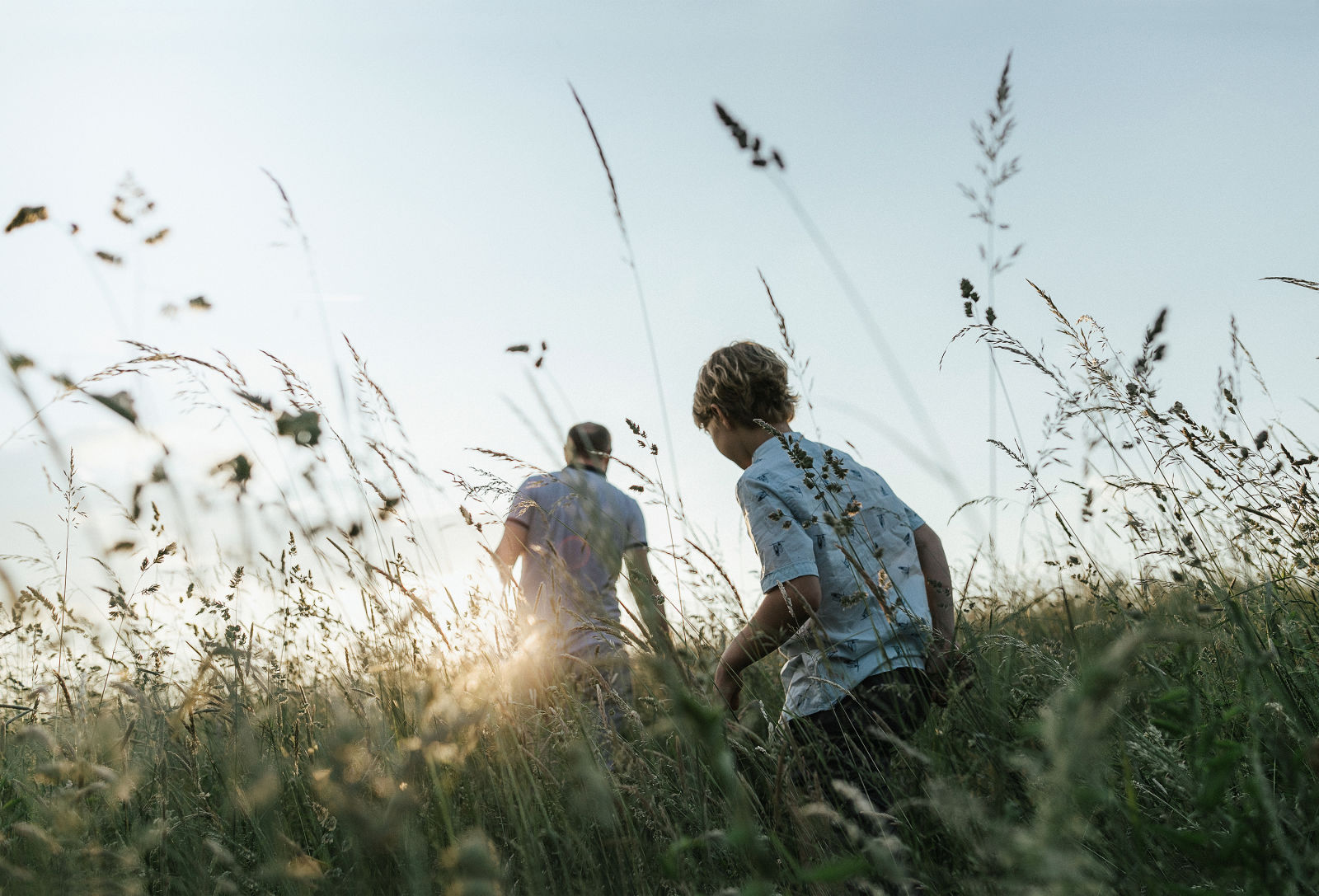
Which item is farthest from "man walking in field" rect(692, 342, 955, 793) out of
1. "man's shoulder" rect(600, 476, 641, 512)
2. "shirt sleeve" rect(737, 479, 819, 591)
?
"man's shoulder" rect(600, 476, 641, 512)

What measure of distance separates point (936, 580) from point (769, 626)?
1.81 feet

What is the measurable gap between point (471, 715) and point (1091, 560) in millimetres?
1596

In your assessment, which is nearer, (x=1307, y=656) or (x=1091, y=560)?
(x=1307, y=656)

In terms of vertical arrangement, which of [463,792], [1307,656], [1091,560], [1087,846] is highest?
[1091,560]

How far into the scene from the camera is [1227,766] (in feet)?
2.52

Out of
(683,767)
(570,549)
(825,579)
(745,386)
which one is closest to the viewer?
(683,767)

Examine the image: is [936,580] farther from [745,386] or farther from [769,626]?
[745,386]

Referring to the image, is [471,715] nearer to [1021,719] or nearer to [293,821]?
[1021,719]

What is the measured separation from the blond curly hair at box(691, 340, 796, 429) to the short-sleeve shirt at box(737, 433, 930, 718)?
0.20 metres

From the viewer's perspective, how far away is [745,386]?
2.58m

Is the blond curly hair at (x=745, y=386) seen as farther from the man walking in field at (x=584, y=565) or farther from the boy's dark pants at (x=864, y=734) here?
the boy's dark pants at (x=864, y=734)

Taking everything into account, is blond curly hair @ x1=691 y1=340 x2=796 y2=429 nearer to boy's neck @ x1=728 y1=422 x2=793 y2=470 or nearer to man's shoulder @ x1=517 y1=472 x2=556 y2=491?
boy's neck @ x1=728 y1=422 x2=793 y2=470

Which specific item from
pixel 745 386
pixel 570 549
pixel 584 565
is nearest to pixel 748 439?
pixel 745 386

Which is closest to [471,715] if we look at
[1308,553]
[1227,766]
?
[1227,766]
